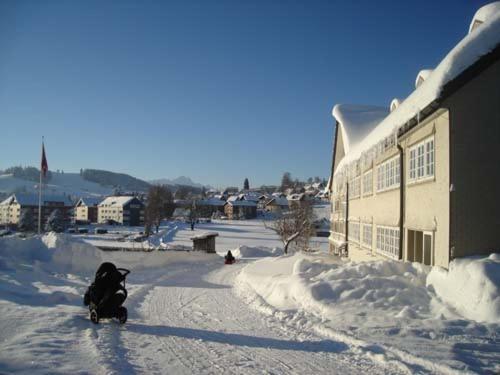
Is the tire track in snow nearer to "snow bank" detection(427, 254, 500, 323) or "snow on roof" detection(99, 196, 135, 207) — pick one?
"snow bank" detection(427, 254, 500, 323)

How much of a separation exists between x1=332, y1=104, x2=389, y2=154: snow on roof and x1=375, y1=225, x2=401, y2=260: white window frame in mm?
8879

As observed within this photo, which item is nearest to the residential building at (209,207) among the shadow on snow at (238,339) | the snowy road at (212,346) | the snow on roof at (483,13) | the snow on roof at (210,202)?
the snow on roof at (210,202)

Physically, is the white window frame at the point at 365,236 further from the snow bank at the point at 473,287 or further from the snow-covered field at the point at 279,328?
the snow bank at the point at 473,287

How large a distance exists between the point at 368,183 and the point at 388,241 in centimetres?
424

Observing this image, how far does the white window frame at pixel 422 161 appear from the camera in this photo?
10.9 meters

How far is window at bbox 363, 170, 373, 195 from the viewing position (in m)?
17.9

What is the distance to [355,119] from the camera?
26344 mm

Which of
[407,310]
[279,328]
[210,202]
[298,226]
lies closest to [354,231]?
[407,310]

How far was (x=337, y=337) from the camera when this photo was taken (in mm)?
7480

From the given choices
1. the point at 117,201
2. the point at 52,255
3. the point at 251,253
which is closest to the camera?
the point at 52,255

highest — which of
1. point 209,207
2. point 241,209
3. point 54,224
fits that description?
point 209,207

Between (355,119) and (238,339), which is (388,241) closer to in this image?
(238,339)

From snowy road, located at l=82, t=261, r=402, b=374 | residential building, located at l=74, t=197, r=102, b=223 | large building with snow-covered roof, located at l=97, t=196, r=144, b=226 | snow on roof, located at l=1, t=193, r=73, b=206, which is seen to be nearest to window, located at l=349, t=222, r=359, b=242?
snowy road, located at l=82, t=261, r=402, b=374

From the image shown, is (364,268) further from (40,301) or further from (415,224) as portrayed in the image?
(40,301)
